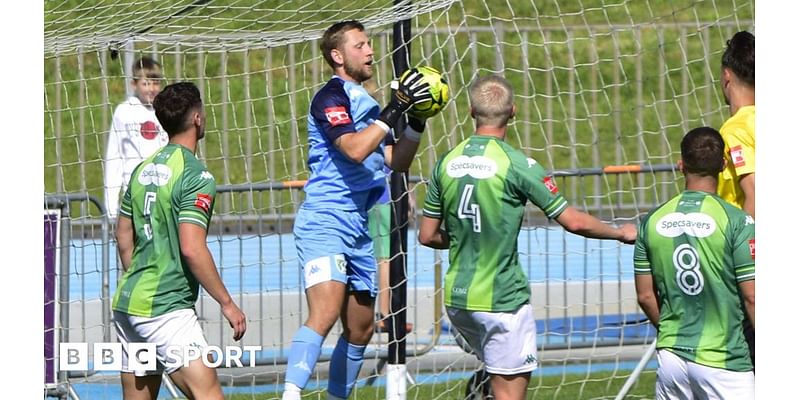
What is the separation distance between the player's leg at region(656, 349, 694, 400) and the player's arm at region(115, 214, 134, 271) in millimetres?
2365

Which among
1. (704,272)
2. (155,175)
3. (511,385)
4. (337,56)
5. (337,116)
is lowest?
(511,385)

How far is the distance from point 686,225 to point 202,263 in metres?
2.00

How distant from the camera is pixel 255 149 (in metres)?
15.0

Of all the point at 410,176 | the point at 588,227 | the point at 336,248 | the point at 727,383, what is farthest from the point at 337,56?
the point at 410,176

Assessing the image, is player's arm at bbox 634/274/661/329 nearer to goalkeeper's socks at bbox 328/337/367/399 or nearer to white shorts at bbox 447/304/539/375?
white shorts at bbox 447/304/539/375

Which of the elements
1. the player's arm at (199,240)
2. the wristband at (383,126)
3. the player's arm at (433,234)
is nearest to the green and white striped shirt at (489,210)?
the player's arm at (433,234)

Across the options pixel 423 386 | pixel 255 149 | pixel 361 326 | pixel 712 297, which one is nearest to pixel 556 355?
pixel 423 386

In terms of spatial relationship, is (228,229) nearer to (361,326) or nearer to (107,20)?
(107,20)

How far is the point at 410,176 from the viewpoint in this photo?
31.6 ft

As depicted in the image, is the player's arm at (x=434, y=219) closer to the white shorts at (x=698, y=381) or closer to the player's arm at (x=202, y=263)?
the player's arm at (x=202, y=263)

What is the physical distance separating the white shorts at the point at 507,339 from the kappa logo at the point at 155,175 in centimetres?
140

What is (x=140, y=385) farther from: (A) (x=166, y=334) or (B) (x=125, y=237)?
(B) (x=125, y=237)

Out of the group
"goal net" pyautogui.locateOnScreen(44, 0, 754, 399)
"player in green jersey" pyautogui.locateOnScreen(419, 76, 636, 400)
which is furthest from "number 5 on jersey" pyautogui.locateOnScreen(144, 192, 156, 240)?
"goal net" pyautogui.locateOnScreen(44, 0, 754, 399)

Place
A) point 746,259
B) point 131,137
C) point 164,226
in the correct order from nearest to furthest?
point 746,259 < point 164,226 < point 131,137
